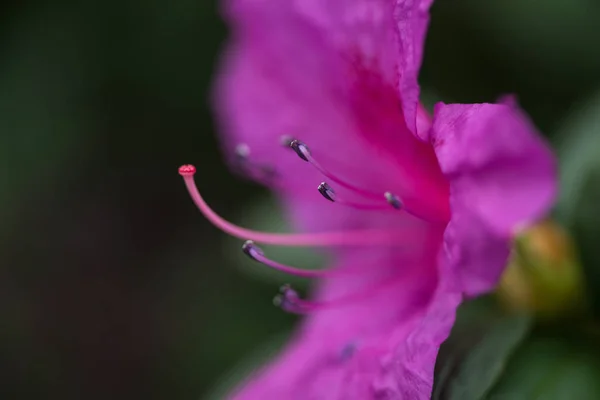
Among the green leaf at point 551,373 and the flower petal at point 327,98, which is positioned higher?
the flower petal at point 327,98

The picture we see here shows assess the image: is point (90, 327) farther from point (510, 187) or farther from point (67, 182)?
point (510, 187)

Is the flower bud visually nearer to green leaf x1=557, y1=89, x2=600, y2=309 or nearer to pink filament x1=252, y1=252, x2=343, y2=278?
green leaf x1=557, y1=89, x2=600, y2=309

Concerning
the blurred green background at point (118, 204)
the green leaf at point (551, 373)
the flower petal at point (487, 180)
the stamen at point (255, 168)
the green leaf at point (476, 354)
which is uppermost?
the flower petal at point (487, 180)

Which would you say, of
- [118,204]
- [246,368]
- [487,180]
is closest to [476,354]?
[487,180]

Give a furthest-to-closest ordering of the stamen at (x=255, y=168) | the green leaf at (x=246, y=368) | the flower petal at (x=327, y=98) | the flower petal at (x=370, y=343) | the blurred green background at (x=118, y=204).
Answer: the blurred green background at (x=118, y=204)
the green leaf at (x=246, y=368)
the stamen at (x=255, y=168)
the flower petal at (x=327, y=98)
the flower petal at (x=370, y=343)

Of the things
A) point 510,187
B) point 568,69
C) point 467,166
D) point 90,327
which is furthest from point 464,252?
point 90,327

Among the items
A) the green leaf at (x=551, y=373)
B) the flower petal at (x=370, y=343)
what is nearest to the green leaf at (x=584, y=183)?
the green leaf at (x=551, y=373)

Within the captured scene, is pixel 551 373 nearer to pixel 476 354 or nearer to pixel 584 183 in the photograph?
pixel 476 354

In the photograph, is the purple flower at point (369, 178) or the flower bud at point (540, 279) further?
the flower bud at point (540, 279)

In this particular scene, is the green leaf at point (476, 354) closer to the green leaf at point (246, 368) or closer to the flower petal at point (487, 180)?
the flower petal at point (487, 180)
